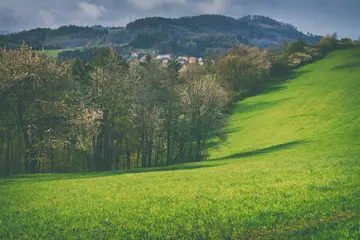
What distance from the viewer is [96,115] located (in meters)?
53.8

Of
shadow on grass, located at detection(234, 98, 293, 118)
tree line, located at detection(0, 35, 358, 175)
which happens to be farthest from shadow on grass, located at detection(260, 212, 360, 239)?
shadow on grass, located at detection(234, 98, 293, 118)

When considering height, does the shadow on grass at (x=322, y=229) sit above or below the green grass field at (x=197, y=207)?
above

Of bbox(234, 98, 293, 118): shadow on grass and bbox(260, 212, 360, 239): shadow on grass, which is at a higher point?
bbox(260, 212, 360, 239): shadow on grass

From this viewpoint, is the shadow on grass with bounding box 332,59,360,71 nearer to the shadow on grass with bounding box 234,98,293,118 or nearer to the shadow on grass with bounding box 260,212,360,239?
the shadow on grass with bounding box 234,98,293,118

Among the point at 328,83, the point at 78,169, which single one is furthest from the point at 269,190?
the point at 328,83

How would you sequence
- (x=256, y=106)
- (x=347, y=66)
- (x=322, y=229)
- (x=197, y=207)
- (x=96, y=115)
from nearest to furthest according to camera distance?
1. (x=322, y=229)
2. (x=197, y=207)
3. (x=96, y=115)
4. (x=256, y=106)
5. (x=347, y=66)

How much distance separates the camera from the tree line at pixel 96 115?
50.8 meters

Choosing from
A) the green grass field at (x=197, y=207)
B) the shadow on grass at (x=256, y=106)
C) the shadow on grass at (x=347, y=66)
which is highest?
the shadow on grass at (x=347, y=66)

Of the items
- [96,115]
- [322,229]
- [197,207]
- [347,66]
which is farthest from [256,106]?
[322,229]

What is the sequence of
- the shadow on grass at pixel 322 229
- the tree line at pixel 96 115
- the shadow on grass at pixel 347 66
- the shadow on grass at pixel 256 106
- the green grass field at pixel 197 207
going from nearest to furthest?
the shadow on grass at pixel 322 229 < the green grass field at pixel 197 207 < the tree line at pixel 96 115 < the shadow on grass at pixel 256 106 < the shadow on grass at pixel 347 66

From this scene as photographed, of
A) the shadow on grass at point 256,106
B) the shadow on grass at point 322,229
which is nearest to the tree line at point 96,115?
the shadow on grass at point 256,106

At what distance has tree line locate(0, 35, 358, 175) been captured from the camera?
2000 inches

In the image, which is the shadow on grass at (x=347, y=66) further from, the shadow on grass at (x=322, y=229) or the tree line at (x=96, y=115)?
the shadow on grass at (x=322, y=229)

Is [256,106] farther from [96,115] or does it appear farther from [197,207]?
[197,207]
